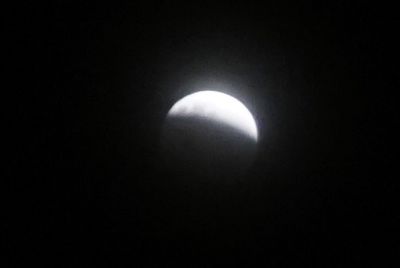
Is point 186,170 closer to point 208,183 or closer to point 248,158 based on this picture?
point 208,183

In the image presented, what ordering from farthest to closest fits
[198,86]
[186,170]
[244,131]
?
[198,86], [244,131], [186,170]

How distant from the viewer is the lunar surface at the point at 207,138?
5090mm

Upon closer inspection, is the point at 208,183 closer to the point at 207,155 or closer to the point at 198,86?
the point at 207,155

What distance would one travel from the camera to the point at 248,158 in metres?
5.36

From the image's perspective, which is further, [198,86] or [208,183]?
[198,86]

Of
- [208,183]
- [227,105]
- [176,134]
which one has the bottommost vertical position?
[208,183]

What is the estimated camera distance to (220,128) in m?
5.24

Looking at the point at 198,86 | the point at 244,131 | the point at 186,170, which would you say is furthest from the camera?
the point at 198,86

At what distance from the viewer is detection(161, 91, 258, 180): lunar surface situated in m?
5.09

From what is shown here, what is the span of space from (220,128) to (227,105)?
33 cm

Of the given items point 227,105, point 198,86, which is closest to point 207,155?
point 227,105

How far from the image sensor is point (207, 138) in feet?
17.0

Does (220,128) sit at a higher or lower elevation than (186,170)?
higher

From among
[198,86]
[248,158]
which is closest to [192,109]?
[248,158]
